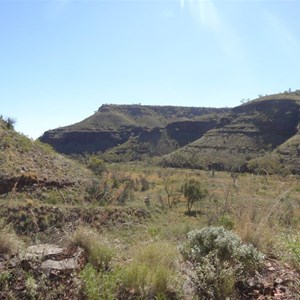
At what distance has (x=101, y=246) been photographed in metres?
4.34

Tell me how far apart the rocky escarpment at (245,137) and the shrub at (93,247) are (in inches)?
2084

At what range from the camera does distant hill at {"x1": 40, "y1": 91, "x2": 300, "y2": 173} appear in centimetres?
6301

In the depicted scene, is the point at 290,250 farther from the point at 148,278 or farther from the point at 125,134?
the point at 125,134

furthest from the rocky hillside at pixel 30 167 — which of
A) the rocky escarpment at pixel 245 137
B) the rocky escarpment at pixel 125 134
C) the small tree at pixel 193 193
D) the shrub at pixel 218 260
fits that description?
the rocky escarpment at pixel 125 134

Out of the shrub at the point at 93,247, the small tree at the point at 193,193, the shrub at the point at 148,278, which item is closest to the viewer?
the shrub at the point at 148,278

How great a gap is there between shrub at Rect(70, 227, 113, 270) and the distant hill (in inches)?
1881

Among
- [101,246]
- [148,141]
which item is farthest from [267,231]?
[148,141]

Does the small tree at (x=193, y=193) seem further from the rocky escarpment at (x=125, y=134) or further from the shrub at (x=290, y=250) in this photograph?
the rocky escarpment at (x=125, y=134)

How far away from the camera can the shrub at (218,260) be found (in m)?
3.45

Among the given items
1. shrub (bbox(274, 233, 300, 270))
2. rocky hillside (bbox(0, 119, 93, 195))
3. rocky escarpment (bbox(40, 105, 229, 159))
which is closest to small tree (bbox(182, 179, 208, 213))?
rocky hillside (bbox(0, 119, 93, 195))

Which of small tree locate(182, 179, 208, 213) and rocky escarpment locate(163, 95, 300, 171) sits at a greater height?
rocky escarpment locate(163, 95, 300, 171)

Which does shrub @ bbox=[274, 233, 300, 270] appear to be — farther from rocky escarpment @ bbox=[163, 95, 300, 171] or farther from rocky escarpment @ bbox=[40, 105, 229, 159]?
rocky escarpment @ bbox=[40, 105, 229, 159]

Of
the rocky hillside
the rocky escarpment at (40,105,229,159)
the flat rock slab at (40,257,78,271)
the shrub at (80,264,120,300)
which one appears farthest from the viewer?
the rocky escarpment at (40,105,229,159)

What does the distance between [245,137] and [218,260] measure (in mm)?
70212
